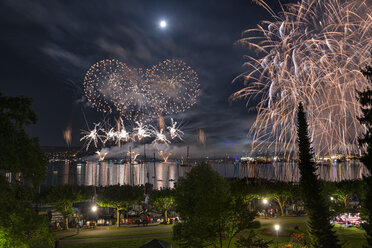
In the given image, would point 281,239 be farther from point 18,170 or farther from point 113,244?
point 18,170

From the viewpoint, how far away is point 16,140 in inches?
613

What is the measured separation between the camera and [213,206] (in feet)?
72.9

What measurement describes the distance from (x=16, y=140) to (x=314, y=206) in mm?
25771

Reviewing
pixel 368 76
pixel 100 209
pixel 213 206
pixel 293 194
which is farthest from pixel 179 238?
pixel 100 209

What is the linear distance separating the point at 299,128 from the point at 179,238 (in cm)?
1643

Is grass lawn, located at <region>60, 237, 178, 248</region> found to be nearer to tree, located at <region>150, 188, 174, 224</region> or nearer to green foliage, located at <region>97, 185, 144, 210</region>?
green foliage, located at <region>97, 185, 144, 210</region>

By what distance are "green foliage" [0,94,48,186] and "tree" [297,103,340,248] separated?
937 inches

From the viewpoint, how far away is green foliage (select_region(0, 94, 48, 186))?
14.7 metres

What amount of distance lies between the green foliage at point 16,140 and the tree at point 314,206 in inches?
937

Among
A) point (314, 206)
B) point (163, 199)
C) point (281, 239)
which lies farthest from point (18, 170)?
point (163, 199)

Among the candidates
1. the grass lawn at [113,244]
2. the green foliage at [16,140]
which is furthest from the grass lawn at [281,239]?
the green foliage at [16,140]

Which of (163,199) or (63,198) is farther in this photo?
(163,199)

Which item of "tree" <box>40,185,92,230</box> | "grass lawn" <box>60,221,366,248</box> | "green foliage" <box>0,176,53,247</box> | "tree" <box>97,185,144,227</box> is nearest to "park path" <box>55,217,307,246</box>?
"grass lawn" <box>60,221,366,248</box>

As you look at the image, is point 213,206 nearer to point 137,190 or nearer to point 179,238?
point 179,238
